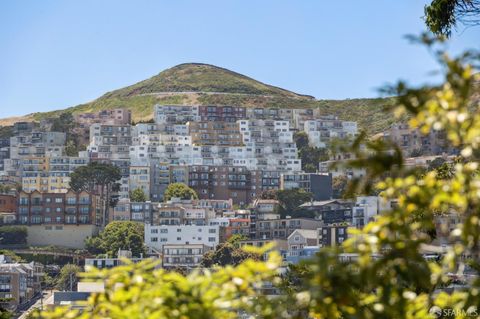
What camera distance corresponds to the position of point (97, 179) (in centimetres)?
13525

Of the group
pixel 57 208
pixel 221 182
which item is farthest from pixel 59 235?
pixel 221 182

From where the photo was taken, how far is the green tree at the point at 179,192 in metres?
135

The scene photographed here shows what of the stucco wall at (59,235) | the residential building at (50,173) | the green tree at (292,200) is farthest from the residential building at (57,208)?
the green tree at (292,200)

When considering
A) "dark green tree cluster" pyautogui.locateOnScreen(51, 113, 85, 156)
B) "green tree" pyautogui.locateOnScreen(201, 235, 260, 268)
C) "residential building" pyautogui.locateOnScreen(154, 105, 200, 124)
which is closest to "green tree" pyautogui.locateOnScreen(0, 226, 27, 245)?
"green tree" pyautogui.locateOnScreen(201, 235, 260, 268)

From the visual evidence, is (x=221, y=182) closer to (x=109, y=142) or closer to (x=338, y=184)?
(x=338, y=184)

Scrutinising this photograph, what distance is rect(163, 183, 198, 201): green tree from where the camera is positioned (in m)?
135

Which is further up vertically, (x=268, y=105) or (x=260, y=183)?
(x=268, y=105)

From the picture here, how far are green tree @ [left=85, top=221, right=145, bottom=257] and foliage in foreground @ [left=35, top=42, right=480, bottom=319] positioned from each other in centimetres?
10518

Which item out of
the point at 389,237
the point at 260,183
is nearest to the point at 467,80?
the point at 389,237

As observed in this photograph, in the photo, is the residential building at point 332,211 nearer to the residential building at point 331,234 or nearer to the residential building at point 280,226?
the residential building at point 280,226

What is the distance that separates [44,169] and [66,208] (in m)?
25.8

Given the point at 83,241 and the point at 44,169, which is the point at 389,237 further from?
the point at 44,169

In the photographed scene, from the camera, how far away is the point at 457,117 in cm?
594

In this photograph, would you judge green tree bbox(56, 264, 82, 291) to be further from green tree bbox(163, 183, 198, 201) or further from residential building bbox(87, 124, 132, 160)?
residential building bbox(87, 124, 132, 160)
